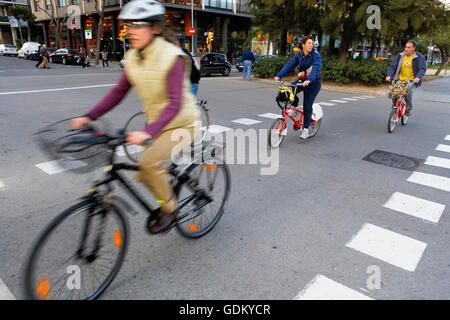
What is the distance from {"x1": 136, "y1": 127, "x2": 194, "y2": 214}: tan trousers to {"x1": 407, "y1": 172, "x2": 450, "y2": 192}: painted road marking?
385 cm

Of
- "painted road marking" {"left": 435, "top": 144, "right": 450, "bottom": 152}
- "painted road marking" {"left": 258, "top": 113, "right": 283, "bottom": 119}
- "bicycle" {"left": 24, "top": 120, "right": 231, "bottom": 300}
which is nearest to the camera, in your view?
"bicycle" {"left": 24, "top": 120, "right": 231, "bottom": 300}

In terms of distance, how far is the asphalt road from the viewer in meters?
2.55

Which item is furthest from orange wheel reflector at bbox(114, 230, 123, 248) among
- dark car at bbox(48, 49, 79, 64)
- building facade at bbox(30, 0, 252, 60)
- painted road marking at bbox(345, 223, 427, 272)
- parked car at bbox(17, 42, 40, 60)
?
parked car at bbox(17, 42, 40, 60)

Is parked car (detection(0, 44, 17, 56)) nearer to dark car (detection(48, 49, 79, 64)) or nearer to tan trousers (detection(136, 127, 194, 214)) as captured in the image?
dark car (detection(48, 49, 79, 64))

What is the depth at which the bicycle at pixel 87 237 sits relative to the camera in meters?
1.96

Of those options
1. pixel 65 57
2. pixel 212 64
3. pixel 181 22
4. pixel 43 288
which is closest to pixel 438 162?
pixel 43 288

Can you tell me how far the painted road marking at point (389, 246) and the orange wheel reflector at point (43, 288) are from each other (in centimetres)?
254

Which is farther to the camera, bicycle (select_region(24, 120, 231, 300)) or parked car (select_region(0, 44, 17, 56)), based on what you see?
parked car (select_region(0, 44, 17, 56))

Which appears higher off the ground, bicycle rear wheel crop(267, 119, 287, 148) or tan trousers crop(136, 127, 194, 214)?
tan trousers crop(136, 127, 194, 214)

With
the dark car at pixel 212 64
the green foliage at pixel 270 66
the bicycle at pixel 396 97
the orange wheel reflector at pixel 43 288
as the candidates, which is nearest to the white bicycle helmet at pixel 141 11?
the orange wheel reflector at pixel 43 288

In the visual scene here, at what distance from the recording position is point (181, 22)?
129ft

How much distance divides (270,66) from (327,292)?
1932cm

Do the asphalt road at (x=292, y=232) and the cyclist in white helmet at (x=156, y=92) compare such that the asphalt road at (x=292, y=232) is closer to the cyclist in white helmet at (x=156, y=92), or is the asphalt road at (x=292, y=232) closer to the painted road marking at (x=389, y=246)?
the painted road marking at (x=389, y=246)

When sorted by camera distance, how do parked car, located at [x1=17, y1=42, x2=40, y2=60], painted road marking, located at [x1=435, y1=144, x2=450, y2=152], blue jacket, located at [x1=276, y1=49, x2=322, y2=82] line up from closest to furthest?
blue jacket, located at [x1=276, y1=49, x2=322, y2=82]
painted road marking, located at [x1=435, y1=144, x2=450, y2=152]
parked car, located at [x1=17, y1=42, x2=40, y2=60]
